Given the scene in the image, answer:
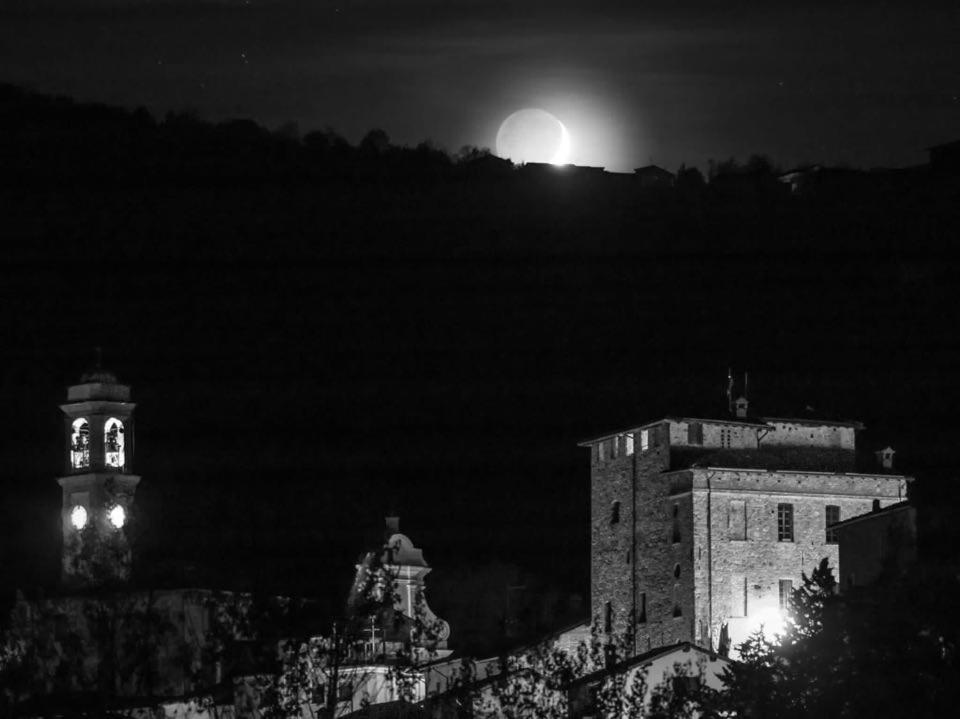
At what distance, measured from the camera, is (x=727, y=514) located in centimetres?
7100

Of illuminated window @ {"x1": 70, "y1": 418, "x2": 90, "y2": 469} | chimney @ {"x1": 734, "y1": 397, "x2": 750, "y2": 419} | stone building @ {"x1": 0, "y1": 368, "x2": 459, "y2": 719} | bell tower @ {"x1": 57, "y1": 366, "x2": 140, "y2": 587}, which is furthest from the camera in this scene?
illuminated window @ {"x1": 70, "y1": 418, "x2": 90, "y2": 469}

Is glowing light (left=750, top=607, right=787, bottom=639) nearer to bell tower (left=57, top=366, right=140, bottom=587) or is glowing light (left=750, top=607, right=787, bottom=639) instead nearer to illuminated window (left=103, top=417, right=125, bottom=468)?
bell tower (left=57, top=366, right=140, bottom=587)

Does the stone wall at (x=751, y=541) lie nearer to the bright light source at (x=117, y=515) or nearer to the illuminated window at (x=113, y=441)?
the bright light source at (x=117, y=515)

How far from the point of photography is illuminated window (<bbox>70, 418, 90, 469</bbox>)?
76.9 meters

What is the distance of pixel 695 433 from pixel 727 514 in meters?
2.89

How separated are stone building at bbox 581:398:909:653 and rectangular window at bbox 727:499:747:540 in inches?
1.1

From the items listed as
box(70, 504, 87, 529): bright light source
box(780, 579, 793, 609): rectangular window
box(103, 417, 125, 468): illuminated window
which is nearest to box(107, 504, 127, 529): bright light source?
box(70, 504, 87, 529): bright light source

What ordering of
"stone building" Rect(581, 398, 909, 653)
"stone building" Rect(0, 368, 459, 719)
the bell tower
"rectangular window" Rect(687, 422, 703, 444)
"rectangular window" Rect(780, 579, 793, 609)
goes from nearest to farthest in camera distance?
"stone building" Rect(0, 368, 459, 719), "rectangular window" Rect(780, 579, 793, 609), "stone building" Rect(581, 398, 909, 653), "rectangular window" Rect(687, 422, 703, 444), the bell tower

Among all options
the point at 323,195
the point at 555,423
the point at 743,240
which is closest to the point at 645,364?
the point at 555,423

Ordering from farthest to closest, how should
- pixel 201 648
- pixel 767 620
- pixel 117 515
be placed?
pixel 117 515
pixel 767 620
pixel 201 648

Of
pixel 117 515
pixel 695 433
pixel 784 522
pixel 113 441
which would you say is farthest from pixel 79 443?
pixel 784 522

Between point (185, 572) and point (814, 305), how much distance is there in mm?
35330

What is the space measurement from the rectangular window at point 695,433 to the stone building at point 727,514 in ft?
0.10

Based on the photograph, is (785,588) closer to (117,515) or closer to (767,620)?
(767,620)
